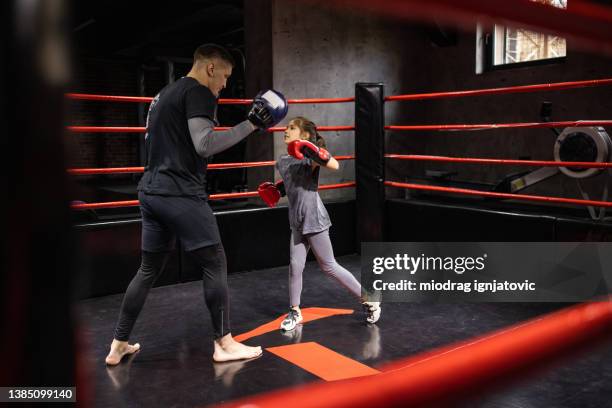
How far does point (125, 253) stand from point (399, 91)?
2.92m

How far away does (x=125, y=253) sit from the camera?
11.0 ft

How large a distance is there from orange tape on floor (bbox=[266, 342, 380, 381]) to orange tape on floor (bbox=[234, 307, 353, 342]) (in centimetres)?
24

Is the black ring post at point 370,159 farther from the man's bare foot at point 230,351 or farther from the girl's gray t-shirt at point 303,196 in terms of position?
the man's bare foot at point 230,351

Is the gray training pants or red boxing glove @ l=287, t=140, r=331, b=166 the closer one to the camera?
red boxing glove @ l=287, t=140, r=331, b=166

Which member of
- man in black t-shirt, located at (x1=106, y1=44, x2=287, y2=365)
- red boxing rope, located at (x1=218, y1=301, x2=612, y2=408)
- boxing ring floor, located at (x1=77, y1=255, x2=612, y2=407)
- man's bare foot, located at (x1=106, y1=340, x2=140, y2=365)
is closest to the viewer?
red boxing rope, located at (x1=218, y1=301, x2=612, y2=408)

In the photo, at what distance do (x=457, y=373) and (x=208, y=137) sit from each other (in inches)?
67.9

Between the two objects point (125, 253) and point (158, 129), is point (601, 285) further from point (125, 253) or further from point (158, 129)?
point (125, 253)

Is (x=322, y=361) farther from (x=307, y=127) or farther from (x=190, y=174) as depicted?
(x=307, y=127)

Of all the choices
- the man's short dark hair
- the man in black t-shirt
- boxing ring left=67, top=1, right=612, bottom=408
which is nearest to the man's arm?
the man in black t-shirt

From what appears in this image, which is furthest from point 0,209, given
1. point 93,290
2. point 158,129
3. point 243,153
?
point 243,153

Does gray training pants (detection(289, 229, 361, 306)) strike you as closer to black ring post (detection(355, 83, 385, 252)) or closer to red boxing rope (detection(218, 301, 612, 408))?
black ring post (detection(355, 83, 385, 252))

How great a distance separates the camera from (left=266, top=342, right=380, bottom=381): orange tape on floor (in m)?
2.11

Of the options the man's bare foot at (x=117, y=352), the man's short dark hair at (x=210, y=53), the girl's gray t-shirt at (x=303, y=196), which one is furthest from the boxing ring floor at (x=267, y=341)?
the man's short dark hair at (x=210, y=53)

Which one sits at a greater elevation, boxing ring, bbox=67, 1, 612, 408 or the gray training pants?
boxing ring, bbox=67, 1, 612, 408
